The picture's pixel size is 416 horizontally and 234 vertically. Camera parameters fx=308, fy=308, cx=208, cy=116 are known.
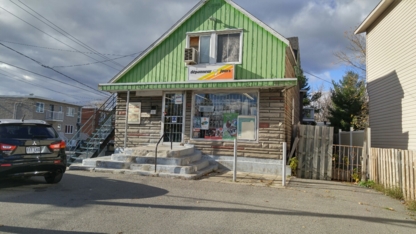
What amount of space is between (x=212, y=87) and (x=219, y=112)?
115 centimetres

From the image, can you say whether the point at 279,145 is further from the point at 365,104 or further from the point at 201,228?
the point at 365,104

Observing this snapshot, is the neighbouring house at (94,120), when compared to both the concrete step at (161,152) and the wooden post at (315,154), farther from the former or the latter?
the wooden post at (315,154)

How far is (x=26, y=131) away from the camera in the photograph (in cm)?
728

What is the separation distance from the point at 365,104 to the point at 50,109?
46.0m

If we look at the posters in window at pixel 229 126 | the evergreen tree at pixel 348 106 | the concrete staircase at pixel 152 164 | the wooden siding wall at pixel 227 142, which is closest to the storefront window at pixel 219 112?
the posters in window at pixel 229 126

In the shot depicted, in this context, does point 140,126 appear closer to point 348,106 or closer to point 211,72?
point 211,72

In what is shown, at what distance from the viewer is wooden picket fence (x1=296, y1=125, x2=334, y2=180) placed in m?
10.6

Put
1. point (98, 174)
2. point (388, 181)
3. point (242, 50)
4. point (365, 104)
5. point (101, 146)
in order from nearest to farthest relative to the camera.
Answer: point (388, 181) → point (98, 174) → point (242, 50) → point (101, 146) → point (365, 104)

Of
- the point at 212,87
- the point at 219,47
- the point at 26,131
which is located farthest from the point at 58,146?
the point at 219,47

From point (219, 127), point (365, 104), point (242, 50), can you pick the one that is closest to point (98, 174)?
point (219, 127)

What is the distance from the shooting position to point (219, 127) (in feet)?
39.2

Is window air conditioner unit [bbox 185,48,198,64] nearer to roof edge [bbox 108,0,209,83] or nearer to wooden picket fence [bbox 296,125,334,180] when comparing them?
roof edge [bbox 108,0,209,83]

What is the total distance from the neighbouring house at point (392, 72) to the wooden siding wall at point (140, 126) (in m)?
Result: 9.73

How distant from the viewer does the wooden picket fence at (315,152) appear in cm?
1065
